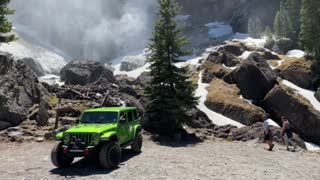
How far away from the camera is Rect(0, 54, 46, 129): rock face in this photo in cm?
2723

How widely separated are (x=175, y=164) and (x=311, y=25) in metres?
60.9

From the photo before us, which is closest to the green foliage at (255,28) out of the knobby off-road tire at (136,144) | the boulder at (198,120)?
the boulder at (198,120)

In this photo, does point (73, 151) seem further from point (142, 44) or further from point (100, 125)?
point (142, 44)

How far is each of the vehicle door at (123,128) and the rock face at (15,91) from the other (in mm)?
12091

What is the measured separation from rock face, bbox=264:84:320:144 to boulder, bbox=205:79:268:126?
1859mm

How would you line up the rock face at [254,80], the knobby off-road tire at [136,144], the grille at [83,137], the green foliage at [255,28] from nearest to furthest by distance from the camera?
the grille at [83,137] → the knobby off-road tire at [136,144] → the rock face at [254,80] → the green foliage at [255,28]

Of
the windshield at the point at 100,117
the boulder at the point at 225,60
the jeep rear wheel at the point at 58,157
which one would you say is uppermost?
the boulder at the point at 225,60

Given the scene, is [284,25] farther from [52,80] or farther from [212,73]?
[52,80]

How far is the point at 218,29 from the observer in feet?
589

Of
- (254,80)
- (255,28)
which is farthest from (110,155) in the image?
(255,28)

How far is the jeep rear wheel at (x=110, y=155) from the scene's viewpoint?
16.0 m

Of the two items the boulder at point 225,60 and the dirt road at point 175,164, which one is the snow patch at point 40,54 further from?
the dirt road at point 175,164

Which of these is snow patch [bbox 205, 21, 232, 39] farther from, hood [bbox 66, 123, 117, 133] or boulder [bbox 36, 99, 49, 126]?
hood [bbox 66, 123, 117, 133]

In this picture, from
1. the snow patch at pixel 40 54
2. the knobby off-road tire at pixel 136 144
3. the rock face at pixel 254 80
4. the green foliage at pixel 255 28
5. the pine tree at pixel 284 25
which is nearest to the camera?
the knobby off-road tire at pixel 136 144
